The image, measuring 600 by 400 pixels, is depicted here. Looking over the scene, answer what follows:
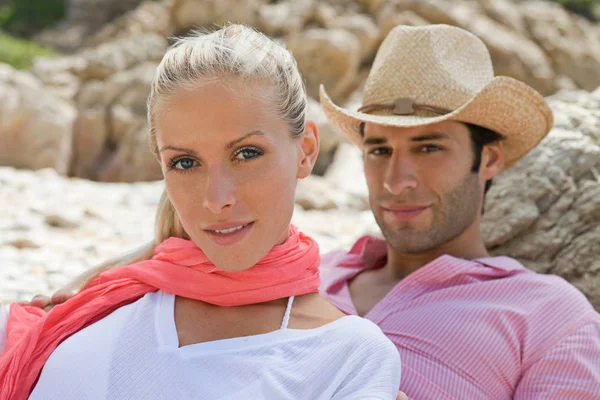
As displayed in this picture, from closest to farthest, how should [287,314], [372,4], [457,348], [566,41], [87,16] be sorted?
1. [287,314]
2. [457,348]
3. [372,4]
4. [566,41]
5. [87,16]

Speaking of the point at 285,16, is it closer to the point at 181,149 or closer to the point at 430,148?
the point at 430,148

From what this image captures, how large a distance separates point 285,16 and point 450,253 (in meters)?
17.3

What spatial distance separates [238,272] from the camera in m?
1.96

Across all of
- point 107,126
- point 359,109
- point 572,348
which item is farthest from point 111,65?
point 572,348

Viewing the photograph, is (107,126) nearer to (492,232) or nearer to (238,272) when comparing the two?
(492,232)

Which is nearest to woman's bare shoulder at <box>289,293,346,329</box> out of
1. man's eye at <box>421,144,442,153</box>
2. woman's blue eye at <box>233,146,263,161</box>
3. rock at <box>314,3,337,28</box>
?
woman's blue eye at <box>233,146,263,161</box>

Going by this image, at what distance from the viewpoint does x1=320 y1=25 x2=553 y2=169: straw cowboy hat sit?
127 inches

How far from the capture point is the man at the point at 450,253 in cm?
268

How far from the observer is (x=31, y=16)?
2575 centimetres

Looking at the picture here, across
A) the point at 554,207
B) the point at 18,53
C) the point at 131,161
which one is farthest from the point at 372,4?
the point at 554,207

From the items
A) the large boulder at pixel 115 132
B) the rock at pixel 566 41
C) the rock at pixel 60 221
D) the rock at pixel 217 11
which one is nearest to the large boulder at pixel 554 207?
the rock at pixel 60 221

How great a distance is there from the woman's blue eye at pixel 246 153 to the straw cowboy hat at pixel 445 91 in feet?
4.49

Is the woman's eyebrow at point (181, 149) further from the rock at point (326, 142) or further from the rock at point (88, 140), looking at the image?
the rock at point (88, 140)

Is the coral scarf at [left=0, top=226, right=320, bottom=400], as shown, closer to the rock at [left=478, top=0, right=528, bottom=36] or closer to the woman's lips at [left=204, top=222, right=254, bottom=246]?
the woman's lips at [left=204, top=222, right=254, bottom=246]
